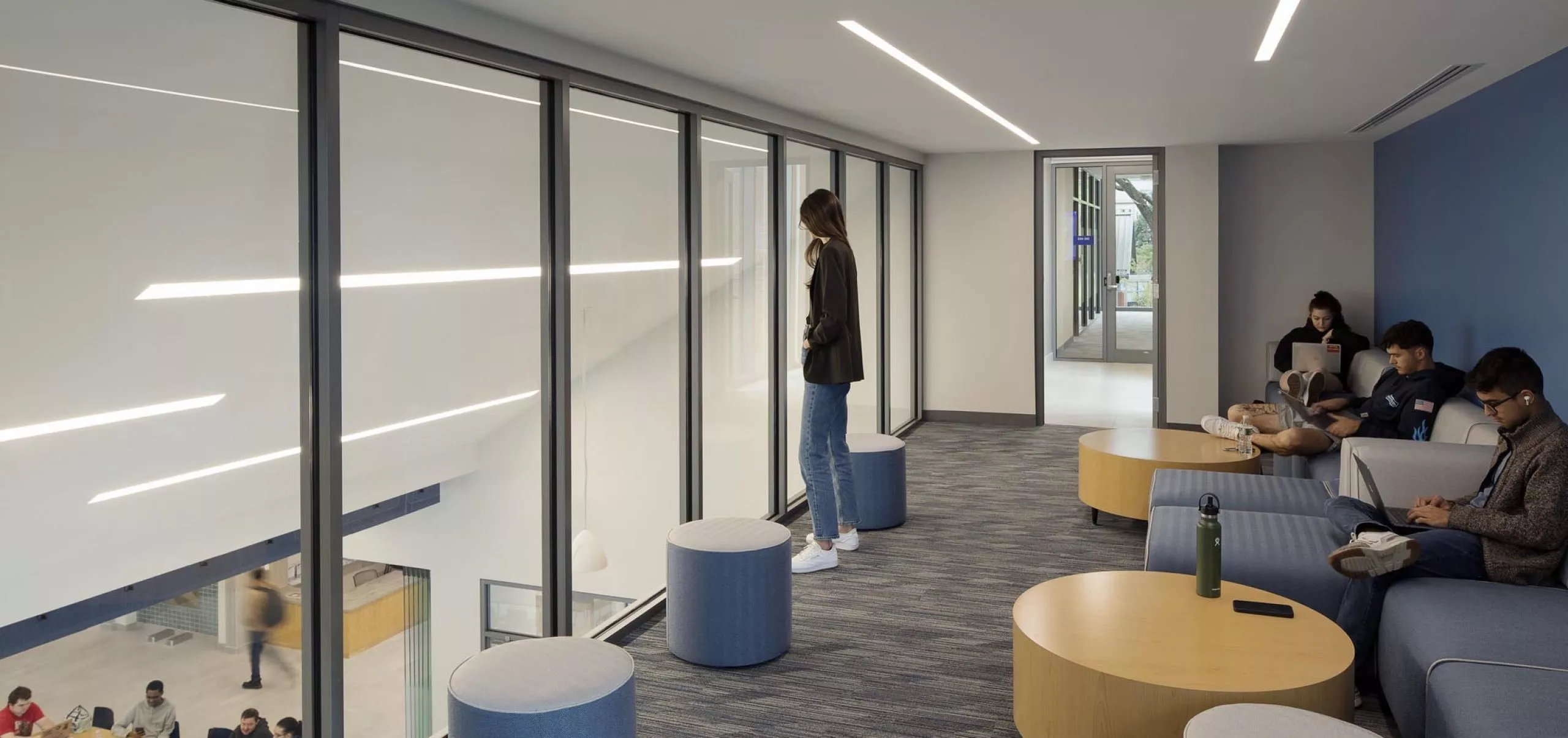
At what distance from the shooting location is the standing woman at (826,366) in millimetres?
5340

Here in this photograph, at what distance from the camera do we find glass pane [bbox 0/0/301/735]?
245 centimetres

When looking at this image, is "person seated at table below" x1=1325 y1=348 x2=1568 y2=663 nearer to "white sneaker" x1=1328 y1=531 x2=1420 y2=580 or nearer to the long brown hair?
"white sneaker" x1=1328 y1=531 x2=1420 y2=580

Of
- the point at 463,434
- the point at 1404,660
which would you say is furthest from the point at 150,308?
the point at 1404,660

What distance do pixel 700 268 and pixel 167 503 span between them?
3.20m

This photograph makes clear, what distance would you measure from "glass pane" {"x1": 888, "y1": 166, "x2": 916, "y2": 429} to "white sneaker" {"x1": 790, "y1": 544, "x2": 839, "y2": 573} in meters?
3.92

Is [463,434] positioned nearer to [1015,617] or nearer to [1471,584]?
[1015,617]

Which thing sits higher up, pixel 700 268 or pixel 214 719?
pixel 700 268

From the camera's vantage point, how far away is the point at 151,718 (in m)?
2.73

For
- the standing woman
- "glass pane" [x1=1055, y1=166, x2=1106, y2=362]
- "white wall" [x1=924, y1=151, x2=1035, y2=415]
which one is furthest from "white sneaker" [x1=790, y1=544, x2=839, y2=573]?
"glass pane" [x1=1055, y1=166, x2=1106, y2=362]

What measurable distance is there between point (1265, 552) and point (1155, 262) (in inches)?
243

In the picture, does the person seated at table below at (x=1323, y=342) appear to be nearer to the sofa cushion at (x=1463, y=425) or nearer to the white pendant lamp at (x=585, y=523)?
the sofa cushion at (x=1463, y=425)

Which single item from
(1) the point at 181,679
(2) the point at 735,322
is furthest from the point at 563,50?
(1) the point at 181,679

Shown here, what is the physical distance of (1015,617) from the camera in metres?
3.61

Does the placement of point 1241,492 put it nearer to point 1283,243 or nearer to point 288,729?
point 288,729
